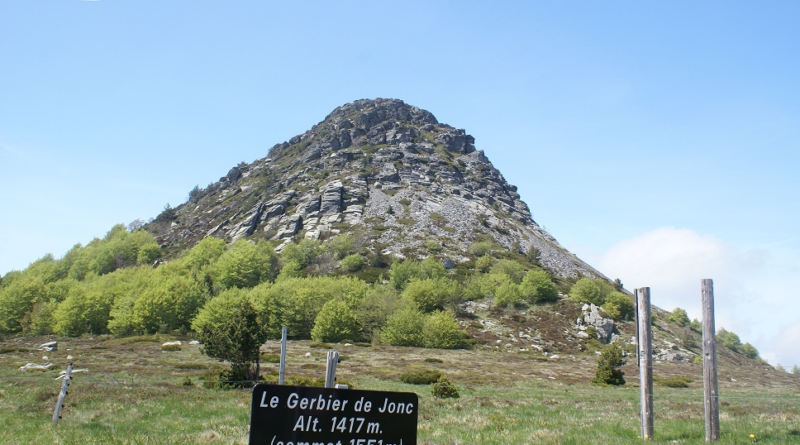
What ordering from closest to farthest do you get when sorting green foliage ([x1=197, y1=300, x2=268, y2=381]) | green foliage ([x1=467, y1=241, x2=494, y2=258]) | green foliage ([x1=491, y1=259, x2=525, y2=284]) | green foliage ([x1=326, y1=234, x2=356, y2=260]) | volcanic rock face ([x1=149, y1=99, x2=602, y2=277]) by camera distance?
green foliage ([x1=197, y1=300, x2=268, y2=381]) → green foliage ([x1=491, y1=259, x2=525, y2=284]) → green foliage ([x1=326, y1=234, x2=356, y2=260]) → green foliage ([x1=467, y1=241, x2=494, y2=258]) → volcanic rock face ([x1=149, y1=99, x2=602, y2=277])

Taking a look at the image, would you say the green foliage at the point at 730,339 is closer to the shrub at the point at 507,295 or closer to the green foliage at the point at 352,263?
the shrub at the point at 507,295

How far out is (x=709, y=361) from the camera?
12.7 meters

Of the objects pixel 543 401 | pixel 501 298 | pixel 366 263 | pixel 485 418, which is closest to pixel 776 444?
pixel 485 418

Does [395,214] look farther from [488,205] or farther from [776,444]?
[776,444]

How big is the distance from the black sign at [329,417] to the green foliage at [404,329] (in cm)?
7156

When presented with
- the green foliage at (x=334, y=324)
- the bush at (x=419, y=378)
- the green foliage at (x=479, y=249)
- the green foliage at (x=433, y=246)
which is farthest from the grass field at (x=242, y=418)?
the green foliage at (x=479, y=249)

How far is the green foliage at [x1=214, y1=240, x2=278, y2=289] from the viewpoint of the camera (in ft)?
373

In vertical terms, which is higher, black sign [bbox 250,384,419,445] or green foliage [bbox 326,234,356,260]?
green foliage [bbox 326,234,356,260]

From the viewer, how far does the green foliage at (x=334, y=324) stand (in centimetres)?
7562

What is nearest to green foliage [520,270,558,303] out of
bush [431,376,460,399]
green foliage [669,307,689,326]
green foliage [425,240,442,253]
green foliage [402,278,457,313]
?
green foliage [402,278,457,313]

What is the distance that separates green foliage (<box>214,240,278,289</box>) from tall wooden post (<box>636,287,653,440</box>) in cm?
10881

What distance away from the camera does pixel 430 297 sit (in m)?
93.6

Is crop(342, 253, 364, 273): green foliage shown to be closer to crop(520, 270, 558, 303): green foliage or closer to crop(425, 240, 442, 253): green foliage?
crop(425, 240, 442, 253): green foliage

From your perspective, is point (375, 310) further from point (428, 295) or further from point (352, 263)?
point (352, 263)
